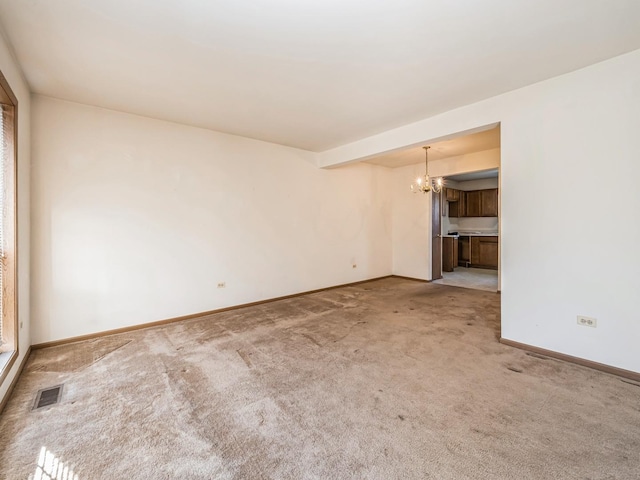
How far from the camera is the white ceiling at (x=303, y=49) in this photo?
6.10 feet

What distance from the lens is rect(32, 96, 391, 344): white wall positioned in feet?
10.2

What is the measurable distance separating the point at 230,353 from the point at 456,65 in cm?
350

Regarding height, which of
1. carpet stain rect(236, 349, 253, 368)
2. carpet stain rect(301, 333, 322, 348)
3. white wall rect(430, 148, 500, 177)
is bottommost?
carpet stain rect(236, 349, 253, 368)

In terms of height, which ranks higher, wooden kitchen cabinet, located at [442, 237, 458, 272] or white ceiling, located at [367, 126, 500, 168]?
white ceiling, located at [367, 126, 500, 168]

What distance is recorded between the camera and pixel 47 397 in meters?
2.16

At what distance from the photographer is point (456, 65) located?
8.23 feet

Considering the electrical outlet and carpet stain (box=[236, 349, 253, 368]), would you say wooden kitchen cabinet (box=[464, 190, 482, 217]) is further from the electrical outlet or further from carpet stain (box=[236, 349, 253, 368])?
carpet stain (box=[236, 349, 253, 368])

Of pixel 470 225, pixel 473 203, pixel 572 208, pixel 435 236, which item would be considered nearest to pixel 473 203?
pixel 473 203

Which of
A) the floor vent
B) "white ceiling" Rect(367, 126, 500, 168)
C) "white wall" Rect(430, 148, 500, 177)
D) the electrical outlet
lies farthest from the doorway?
the floor vent

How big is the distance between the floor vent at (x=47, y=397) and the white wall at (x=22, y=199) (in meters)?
0.30

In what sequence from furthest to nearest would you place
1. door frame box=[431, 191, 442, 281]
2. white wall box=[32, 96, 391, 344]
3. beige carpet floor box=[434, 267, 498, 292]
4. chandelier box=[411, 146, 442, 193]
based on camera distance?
door frame box=[431, 191, 442, 281], beige carpet floor box=[434, 267, 498, 292], chandelier box=[411, 146, 442, 193], white wall box=[32, 96, 391, 344]

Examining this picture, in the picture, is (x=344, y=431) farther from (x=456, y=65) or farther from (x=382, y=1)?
(x=456, y=65)

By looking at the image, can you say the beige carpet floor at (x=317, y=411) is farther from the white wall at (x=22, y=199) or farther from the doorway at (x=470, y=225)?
the doorway at (x=470, y=225)

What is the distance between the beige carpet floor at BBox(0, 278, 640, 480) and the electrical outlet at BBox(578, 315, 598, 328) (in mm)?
413
